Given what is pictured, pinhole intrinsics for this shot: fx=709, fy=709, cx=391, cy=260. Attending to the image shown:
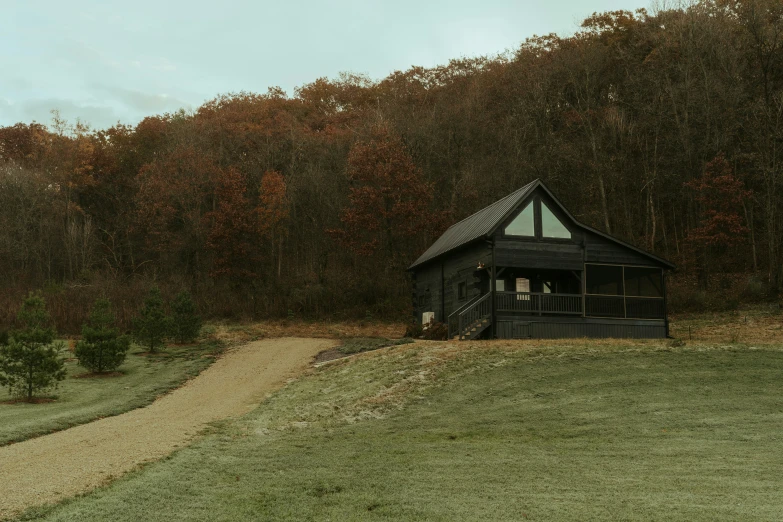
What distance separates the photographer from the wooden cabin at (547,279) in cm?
2784

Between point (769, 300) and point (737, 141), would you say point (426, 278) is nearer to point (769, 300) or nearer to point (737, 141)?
point (769, 300)

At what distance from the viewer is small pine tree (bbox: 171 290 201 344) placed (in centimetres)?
3384

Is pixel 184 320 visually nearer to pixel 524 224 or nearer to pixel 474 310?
pixel 474 310

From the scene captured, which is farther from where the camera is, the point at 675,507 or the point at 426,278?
the point at 426,278

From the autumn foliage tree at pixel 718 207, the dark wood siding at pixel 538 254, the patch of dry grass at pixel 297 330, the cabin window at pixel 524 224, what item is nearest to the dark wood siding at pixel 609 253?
the dark wood siding at pixel 538 254

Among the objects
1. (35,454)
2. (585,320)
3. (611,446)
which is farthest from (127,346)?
(611,446)

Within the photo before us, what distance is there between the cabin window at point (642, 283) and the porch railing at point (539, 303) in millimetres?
3487

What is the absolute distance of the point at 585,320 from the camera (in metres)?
28.7

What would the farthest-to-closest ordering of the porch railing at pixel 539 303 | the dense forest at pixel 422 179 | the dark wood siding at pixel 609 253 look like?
1. the dense forest at pixel 422 179
2. the dark wood siding at pixel 609 253
3. the porch railing at pixel 539 303

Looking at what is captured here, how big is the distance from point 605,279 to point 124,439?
22603 millimetres

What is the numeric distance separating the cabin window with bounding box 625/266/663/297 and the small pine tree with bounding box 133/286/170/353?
20.5 m

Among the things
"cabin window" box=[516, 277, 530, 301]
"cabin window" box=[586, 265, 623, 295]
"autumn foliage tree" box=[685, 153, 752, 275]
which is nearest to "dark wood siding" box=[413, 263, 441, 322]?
"cabin window" box=[516, 277, 530, 301]

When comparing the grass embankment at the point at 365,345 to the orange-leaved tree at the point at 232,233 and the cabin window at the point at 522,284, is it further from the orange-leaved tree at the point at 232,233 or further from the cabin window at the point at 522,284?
the orange-leaved tree at the point at 232,233

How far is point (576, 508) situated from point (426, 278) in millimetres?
28094
